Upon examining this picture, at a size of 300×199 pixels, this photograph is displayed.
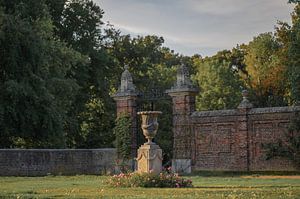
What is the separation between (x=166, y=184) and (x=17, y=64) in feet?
51.6

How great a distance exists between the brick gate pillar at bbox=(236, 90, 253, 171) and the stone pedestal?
8132 mm

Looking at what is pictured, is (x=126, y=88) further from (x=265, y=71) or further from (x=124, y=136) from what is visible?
(x=265, y=71)

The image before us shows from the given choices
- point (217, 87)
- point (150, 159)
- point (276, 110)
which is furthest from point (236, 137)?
point (217, 87)

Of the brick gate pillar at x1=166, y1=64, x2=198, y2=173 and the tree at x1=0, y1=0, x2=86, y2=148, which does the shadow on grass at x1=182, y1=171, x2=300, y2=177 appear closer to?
the brick gate pillar at x1=166, y1=64, x2=198, y2=173

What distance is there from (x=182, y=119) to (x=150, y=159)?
946cm

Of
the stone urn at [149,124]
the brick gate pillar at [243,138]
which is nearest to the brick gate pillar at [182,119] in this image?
the brick gate pillar at [243,138]

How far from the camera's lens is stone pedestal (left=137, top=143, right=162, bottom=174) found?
1928 cm

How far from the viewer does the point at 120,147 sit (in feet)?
101

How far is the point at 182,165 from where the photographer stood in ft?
92.9

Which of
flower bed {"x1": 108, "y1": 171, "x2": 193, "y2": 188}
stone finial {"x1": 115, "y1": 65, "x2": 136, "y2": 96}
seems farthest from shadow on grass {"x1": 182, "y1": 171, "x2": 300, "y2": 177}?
flower bed {"x1": 108, "y1": 171, "x2": 193, "y2": 188}

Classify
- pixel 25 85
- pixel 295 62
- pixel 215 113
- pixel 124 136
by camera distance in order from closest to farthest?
pixel 215 113, pixel 295 62, pixel 25 85, pixel 124 136

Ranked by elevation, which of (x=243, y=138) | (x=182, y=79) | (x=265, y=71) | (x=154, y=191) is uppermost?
(x=265, y=71)

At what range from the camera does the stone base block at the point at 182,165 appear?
92.4ft

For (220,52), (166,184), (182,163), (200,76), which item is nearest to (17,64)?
(182,163)
